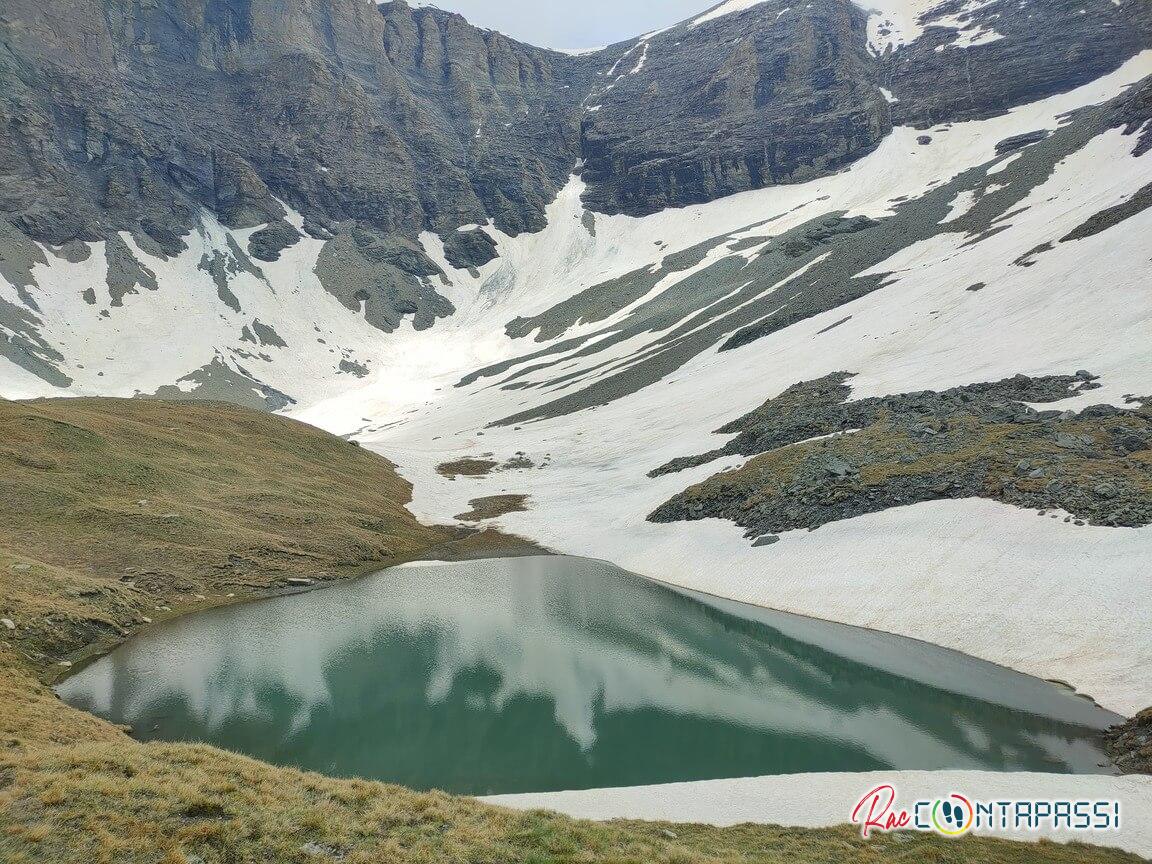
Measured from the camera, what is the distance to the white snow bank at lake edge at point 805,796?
50.9ft

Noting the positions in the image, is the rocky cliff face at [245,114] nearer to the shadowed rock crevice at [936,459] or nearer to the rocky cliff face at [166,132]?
the rocky cliff face at [166,132]

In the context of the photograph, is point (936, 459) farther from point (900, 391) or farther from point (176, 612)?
point (176, 612)

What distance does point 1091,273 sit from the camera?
2094 inches

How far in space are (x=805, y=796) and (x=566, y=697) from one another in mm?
9850

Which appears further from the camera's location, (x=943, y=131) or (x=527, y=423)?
(x=943, y=131)

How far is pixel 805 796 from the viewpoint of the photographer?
16594mm

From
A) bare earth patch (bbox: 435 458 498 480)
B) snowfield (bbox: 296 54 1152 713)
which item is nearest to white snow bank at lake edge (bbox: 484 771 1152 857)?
snowfield (bbox: 296 54 1152 713)

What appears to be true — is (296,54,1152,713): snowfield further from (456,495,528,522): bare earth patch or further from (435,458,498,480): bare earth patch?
(435,458,498,480): bare earth patch

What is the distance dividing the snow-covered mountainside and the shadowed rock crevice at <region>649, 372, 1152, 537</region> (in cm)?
21

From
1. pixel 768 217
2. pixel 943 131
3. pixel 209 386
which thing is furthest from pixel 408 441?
pixel 943 131

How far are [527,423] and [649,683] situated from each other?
6581 centimetres

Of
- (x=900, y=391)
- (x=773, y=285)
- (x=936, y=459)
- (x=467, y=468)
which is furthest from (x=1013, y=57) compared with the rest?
(x=936, y=459)

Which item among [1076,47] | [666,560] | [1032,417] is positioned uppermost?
[1076,47]

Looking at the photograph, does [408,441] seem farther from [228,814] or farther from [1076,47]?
[1076,47]
